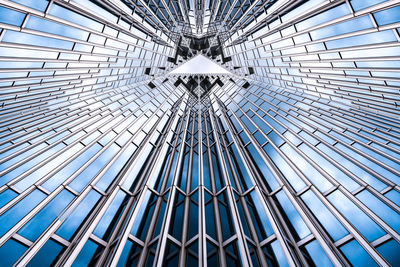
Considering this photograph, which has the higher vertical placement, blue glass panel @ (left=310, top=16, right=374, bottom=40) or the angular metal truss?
blue glass panel @ (left=310, top=16, right=374, bottom=40)

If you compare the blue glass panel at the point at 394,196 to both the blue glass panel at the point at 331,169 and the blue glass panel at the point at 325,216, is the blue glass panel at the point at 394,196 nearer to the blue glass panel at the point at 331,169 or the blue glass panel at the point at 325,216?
the blue glass panel at the point at 331,169

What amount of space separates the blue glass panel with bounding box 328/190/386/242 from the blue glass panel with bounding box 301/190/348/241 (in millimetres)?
486

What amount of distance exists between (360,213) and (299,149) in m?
5.54

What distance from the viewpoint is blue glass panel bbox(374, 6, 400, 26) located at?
380 inches

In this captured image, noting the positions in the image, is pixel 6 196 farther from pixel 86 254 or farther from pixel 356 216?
pixel 356 216

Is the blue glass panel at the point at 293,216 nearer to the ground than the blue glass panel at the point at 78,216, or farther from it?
farther from it

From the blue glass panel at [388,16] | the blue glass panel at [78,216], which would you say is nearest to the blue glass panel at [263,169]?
the blue glass panel at [78,216]

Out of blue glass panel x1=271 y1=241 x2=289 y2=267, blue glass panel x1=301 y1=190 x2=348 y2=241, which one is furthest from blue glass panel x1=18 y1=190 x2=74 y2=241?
blue glass panel x1=301 y1=190 x2=348 y2=241

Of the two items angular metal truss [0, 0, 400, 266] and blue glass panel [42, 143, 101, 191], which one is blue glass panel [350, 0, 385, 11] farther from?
blue glass panel [42, 143, 101, 191]

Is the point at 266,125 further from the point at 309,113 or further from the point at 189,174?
the point at 189,174

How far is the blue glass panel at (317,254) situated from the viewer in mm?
7217

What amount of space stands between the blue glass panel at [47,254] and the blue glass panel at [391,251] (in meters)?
10.1

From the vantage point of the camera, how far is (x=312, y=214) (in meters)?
9.31

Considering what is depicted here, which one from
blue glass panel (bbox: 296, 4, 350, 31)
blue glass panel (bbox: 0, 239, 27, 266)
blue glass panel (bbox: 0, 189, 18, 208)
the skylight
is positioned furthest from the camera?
the skylight
